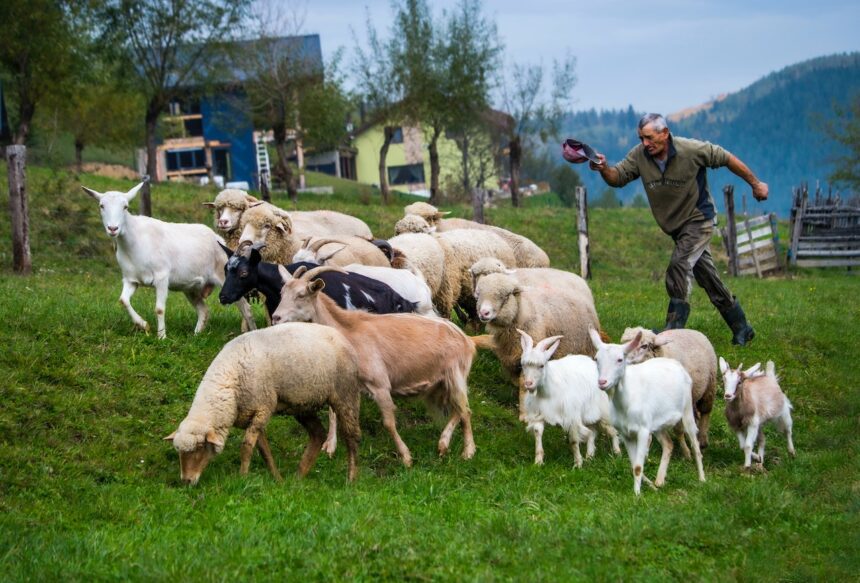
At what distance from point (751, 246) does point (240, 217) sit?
1960 centimetres

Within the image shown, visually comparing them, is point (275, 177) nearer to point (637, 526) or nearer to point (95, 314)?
point (95, 314)

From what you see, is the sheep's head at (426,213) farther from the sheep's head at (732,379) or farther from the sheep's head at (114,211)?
the sheep's head at (732,379)

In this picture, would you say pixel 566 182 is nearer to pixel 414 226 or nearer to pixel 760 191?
pixel 414 226

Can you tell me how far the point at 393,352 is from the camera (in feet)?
32.1

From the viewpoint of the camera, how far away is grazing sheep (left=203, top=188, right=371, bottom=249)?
13656 millimetres

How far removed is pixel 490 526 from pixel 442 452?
2786mm

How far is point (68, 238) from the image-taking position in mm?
23578

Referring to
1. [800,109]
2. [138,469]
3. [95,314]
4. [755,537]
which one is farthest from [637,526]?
[800,109]

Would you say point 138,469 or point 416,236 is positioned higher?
point 416,236

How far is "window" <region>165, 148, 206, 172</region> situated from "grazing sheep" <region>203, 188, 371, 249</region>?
55621 millimetres

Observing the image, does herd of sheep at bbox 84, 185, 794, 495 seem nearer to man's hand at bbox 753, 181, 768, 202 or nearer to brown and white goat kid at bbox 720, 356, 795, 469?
brown and white goat kid at bbox 720, 356, 795, 469

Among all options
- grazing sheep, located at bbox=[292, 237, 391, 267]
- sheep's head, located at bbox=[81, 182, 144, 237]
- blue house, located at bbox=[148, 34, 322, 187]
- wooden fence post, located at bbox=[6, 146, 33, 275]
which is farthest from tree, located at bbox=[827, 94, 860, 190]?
sheep's head, located at bbox=[81, 182, 144, 237]

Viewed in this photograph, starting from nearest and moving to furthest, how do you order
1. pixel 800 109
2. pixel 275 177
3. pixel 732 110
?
pixel 275 177, pixel 800 109, pixel 732 110

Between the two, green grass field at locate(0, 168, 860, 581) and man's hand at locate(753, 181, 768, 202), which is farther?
man's hand at locate(753, 181, 768, 202)
